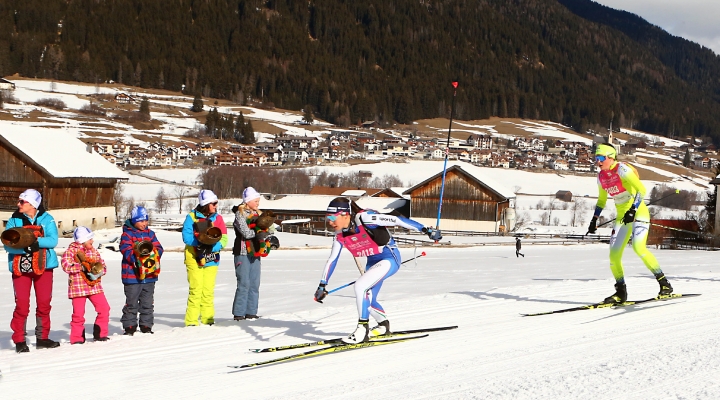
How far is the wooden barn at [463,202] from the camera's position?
5894 cm

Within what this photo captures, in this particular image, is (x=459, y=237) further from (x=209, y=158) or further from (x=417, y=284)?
(x=209, y=158)

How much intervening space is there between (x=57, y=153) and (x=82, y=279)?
39.2 metres

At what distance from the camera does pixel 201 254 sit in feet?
29.3

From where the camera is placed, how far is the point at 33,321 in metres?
11.1

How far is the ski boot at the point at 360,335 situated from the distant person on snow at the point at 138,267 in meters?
2.95

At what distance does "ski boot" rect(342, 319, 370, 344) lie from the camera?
709cm

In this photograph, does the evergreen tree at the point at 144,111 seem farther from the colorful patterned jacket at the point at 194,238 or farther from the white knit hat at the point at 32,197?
the white knit hat at the point at 32,197

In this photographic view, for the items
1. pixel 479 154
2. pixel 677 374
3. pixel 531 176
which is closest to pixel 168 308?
pixel 677 374

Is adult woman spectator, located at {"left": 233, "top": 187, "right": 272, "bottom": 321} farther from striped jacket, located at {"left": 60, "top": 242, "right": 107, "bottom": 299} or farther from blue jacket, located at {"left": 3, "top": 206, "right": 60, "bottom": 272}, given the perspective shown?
blue jacket, located at {"left": 3, "top": 206, "right": 60, "bottom": 272}

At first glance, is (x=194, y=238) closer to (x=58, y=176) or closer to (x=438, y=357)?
(x=438, y=357)

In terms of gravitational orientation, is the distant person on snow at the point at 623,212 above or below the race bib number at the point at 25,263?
above

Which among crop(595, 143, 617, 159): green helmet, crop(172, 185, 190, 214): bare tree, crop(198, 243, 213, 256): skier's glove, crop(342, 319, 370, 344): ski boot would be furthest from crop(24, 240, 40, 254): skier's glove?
crop(172, 185, 190, 214): bare tree

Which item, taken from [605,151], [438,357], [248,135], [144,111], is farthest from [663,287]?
[144,111]

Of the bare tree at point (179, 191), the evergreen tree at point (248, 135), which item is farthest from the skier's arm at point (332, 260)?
the evergreen tree at point (248, 135)
